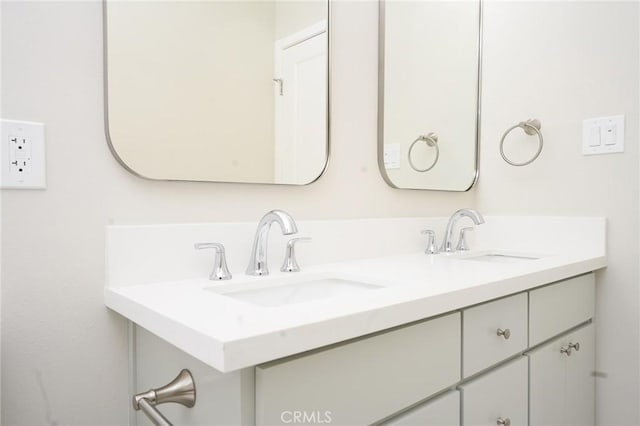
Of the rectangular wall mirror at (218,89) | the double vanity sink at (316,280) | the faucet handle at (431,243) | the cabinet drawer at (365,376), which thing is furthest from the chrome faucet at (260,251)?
the faucet handle at (431,243)

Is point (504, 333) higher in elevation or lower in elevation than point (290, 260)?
lower

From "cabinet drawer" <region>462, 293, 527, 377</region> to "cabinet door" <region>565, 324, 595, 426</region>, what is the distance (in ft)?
1.05

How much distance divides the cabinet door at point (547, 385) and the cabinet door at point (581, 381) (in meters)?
0.05

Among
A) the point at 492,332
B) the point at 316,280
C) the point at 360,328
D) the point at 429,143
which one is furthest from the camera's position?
the point at 429,143

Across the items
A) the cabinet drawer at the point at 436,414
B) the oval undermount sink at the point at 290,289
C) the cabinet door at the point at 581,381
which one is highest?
the oval undermount sink at the point at 290,289

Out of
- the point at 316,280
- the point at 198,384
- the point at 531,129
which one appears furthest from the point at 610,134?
the point at 198,384

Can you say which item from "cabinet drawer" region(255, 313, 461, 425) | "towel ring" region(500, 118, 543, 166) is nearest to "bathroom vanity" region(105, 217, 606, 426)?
"cabinet drawer" region(255, 313, 461, 425)

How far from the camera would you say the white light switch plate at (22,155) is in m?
0.73

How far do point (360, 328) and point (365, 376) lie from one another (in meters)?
0.09

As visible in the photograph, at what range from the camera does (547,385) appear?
42.1 inches

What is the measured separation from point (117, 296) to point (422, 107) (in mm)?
1127

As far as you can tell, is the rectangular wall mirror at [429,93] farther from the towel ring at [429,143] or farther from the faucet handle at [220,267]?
the faucet handle at [220,267]

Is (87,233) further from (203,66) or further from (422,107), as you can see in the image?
(422,107)

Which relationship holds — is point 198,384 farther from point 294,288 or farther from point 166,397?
point 294,288
